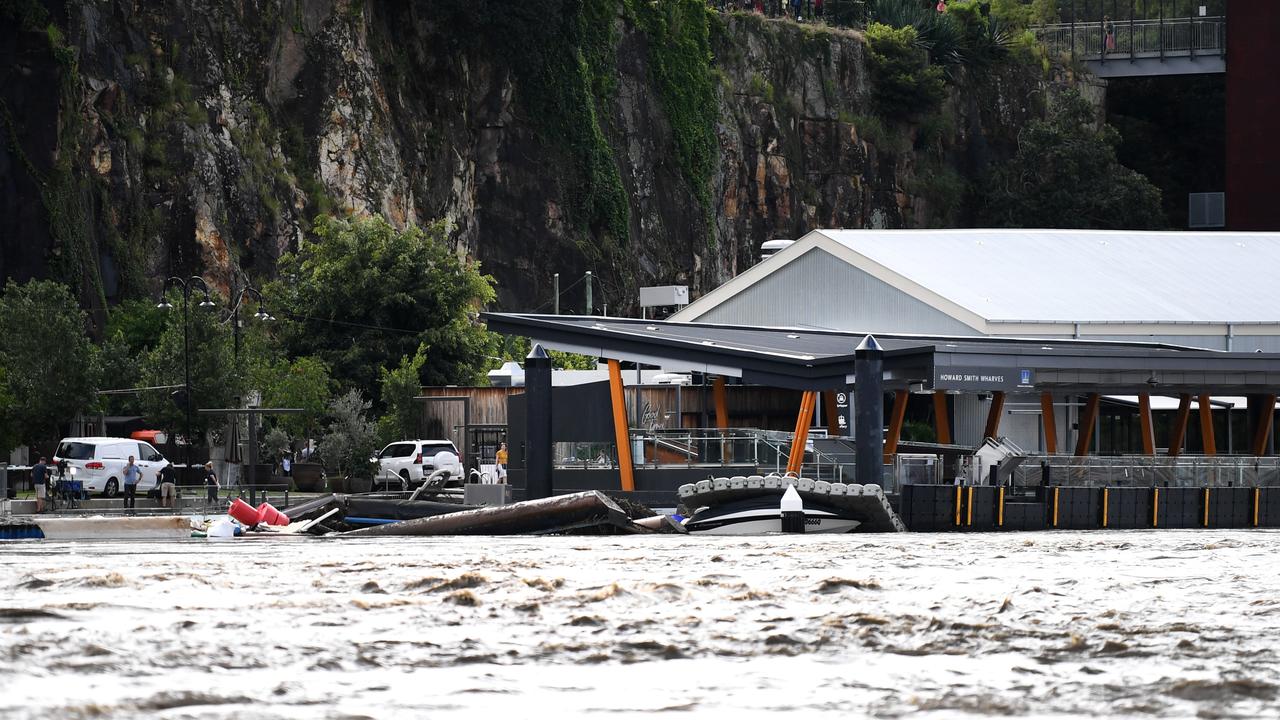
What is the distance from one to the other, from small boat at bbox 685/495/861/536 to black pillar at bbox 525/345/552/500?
5140 millimetres

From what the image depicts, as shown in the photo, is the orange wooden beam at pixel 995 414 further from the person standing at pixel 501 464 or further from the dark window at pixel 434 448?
the dark window at pixel 434 448

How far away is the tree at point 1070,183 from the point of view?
96.5 metres

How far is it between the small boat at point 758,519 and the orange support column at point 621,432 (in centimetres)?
541

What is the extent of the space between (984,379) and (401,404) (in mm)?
23846

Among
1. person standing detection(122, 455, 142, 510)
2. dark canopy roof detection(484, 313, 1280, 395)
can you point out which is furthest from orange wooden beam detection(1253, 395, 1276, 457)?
person standing detection(122, 455, 142, 510)

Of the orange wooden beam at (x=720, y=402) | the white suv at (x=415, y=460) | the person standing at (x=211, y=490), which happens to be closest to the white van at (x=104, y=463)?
the person standing at (x=211, y=490)

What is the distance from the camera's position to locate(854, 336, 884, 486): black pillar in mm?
33406

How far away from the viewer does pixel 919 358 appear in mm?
36656

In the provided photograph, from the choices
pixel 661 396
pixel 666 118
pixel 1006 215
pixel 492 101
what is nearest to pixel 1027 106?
pixel 1006 215

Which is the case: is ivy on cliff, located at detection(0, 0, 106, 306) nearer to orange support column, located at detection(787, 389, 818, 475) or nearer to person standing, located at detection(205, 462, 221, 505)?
person standing, located at detection(205, 462, 221, 505)

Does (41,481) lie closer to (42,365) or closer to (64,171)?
(42,365)

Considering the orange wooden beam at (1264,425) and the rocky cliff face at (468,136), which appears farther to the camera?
the rocky cliff face at (468,136)

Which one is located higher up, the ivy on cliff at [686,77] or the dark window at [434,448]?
the ivy on cliff at [686,77]

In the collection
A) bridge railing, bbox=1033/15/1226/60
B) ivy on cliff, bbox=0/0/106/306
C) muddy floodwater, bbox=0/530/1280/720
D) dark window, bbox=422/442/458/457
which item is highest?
bridge railing, bbox=1033/15/1226/60
